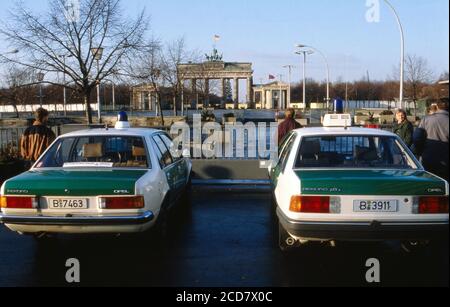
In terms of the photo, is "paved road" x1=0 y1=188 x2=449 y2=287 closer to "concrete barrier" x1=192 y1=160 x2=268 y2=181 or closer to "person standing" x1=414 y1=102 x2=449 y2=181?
"person standing" x1=414 y1=102 x2=449 y2=181

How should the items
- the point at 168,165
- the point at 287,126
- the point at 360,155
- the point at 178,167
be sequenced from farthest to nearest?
the point at 287,126
the point at 178,167
the point at 168,165
the point at 360,155

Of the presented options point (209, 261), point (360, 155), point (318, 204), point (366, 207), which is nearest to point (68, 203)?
point (209, 261)

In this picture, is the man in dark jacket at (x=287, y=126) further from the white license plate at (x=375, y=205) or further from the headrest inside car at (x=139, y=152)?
the white license plate at (x=375, y=205)

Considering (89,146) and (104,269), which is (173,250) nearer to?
(104,269)

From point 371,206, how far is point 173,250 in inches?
100

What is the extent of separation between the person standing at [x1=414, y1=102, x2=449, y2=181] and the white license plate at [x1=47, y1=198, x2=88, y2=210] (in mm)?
4532

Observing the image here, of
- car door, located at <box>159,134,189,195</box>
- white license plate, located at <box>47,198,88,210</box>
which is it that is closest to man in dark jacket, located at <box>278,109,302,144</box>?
car door, located at <box>159,134,189,195</box>

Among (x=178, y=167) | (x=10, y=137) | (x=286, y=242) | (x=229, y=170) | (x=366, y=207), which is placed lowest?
(x=286, y=242)

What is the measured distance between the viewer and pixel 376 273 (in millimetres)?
5031

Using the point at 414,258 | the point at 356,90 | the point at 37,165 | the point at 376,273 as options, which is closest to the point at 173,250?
the point at 37,165

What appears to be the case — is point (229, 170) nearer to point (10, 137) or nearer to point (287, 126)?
point (287, 126)

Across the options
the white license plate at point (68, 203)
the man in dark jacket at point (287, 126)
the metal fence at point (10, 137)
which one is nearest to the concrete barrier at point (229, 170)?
the man in dark jacket at point (287, 126)

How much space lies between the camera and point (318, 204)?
16.2 ft

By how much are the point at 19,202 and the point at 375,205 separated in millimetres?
3804
